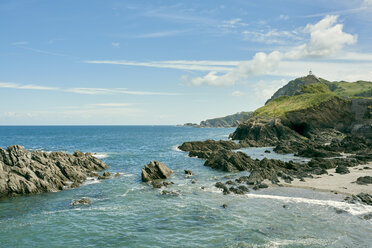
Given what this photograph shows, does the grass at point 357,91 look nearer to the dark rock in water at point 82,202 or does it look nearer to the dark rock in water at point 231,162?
the dark rock in water at point 231,162

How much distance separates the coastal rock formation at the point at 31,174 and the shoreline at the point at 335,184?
31.6 metres

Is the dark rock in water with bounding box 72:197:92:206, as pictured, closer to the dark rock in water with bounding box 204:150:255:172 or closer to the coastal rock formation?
the coastal rock formation

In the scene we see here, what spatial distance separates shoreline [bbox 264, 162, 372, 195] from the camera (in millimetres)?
32688

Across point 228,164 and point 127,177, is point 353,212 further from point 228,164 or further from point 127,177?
point 127,177

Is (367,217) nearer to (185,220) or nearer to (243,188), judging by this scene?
(243,188)

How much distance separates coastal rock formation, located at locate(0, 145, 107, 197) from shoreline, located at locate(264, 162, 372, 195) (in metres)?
31.6

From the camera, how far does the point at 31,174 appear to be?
37.1 m

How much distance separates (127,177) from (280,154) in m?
43.1

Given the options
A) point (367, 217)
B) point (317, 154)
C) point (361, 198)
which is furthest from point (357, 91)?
point (367, 217)

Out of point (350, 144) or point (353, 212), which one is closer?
point (353, 212)

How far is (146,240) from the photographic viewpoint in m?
20.9

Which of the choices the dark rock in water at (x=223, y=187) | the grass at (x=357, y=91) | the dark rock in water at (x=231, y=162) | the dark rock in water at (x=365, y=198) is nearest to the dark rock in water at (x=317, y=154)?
the dark rock in water at (x=231, y=162)

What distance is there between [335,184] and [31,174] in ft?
142

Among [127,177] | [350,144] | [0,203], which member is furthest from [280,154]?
[0,203]
